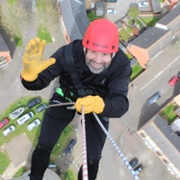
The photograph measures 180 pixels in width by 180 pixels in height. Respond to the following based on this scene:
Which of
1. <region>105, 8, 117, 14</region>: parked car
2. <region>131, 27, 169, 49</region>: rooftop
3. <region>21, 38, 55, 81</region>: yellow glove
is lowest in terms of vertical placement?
<region>131, 27, 169, 49</region>: rooftop

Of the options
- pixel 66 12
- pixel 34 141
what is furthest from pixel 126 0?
pixel 34 141

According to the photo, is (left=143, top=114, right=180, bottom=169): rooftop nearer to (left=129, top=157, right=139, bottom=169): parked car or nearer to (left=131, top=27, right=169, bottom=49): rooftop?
(left=129, top=157, right=139, bottom=169): parked car

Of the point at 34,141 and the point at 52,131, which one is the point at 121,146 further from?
the point at 52,131

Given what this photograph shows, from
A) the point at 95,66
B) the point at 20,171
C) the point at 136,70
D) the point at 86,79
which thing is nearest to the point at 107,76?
the point at 86,79

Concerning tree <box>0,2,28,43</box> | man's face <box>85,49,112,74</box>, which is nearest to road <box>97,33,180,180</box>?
tree <box>0,2,28,43</box>

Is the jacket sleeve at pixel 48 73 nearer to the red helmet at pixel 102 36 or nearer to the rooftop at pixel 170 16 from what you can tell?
the red helmet at pixel 102 36

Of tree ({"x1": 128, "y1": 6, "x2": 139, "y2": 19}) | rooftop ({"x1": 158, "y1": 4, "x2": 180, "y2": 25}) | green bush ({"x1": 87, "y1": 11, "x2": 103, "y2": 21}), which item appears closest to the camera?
rooftop ({"x1": 158, "y1": 4, "x2": 180, "y2": 25})
